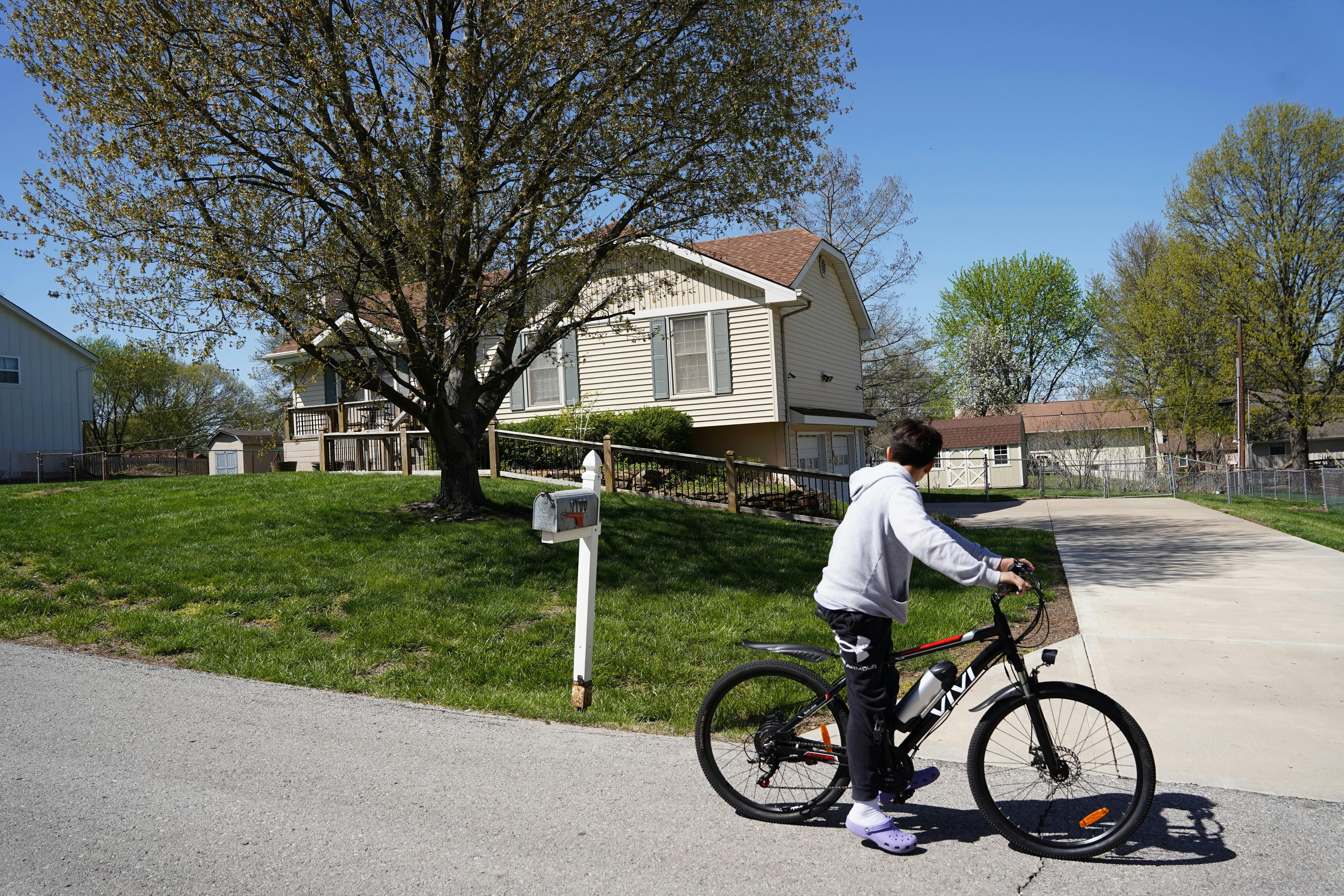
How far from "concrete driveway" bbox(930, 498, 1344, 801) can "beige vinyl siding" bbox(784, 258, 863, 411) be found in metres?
8.76

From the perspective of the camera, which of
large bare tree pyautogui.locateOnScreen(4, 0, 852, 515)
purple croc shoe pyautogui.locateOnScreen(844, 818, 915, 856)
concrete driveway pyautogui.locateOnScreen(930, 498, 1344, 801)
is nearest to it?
purple croc shoe pyautogui.locateOnScreen(844, 818, 915, 856)

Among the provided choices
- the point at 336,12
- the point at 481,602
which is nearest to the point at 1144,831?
the point at 481,602

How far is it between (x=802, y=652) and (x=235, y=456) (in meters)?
33.1

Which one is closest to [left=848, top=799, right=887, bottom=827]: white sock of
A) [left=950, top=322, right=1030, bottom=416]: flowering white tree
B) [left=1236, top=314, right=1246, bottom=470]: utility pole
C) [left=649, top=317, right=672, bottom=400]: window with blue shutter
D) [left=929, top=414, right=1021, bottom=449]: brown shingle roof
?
[left=649, top=317, right=672, bottom=400]: window with blue shutter

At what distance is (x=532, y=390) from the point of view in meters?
22.0

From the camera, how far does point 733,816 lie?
13.9ft

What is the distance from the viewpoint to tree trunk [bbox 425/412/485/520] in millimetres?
12594

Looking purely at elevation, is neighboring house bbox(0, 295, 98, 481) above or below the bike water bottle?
above

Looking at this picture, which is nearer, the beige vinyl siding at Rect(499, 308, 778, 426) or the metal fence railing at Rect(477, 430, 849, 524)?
the metal fence railing at Rect(477, 430, 849, 524)

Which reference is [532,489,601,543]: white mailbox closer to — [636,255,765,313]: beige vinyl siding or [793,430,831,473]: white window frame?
[636,255,765,313]: beige vinyl siding

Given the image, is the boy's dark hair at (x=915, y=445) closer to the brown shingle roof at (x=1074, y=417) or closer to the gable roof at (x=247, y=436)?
the gable roof at (x=247, y=436)

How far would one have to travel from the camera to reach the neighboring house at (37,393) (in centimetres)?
2784

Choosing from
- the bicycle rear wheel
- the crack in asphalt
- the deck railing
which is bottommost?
the crack in asphalt

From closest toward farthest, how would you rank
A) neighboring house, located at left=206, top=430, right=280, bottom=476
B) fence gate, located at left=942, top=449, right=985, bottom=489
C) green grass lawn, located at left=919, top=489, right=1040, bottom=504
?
green grass lawn, located at left=919, top=489, right=1040, bottom=504, neighboring house, located at left=206, top=430, right=280, bottom=476, fence gate, located at left=942, top=449, right=985, bottom=489
